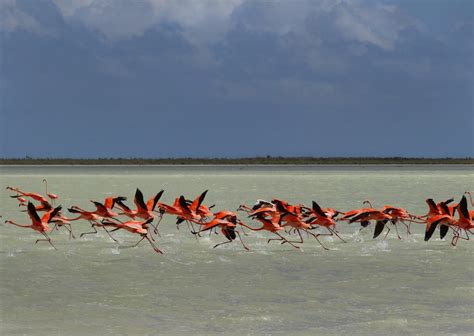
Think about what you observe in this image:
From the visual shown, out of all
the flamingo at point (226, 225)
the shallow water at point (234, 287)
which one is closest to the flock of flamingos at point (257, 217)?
the flamingo at point (226, 225)

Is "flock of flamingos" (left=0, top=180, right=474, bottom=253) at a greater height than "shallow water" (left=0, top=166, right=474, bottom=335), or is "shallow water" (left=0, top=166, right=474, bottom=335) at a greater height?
"flock of flamingos" (left=0, top=180, right=474, bottom=253)

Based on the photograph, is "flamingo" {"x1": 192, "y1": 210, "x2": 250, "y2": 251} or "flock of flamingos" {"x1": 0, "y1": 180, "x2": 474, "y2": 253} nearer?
"flamingo" {"x1": 192, "y1": 210, "x2": 250, "y2": 251}

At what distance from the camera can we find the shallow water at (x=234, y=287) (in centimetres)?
937

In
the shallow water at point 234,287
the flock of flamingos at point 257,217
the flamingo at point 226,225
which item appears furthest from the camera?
the flock of flamingos at point 257,217

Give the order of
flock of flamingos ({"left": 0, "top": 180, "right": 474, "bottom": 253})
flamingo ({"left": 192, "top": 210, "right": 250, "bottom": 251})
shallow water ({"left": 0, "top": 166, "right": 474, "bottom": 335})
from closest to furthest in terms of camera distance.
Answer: shallow water ({"left": 0, "top": 166, "right": 474, "bottom": 335})
flamingo ({"left": 192, "top": 210, "right": 250, "bottom": 251})
flock of flamingos ({"left": 0, "top": 180, "right": 474, "bottom": 253})

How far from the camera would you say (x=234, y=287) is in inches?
459

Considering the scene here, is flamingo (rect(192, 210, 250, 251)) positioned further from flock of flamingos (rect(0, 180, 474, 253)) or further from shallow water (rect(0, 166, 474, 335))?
shallow water (rect(0, 166, 474, 335))

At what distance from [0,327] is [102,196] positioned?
2669cm

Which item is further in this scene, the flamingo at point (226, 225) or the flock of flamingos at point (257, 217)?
the flock of flamingos at point (257, 217)

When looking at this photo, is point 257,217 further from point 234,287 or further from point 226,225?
point 234,287

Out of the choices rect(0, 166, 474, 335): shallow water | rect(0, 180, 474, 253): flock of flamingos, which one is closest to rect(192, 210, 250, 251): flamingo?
rect(0, 180, 474, 253): flock of flamingos

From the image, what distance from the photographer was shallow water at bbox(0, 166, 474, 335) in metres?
9.37

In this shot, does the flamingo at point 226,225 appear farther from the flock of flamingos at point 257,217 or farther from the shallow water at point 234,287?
the shallow water at point 234,287

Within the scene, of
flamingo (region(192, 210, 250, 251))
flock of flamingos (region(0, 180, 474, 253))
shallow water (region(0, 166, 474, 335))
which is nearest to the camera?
shallow water (region(0, 166, 474, 335))
